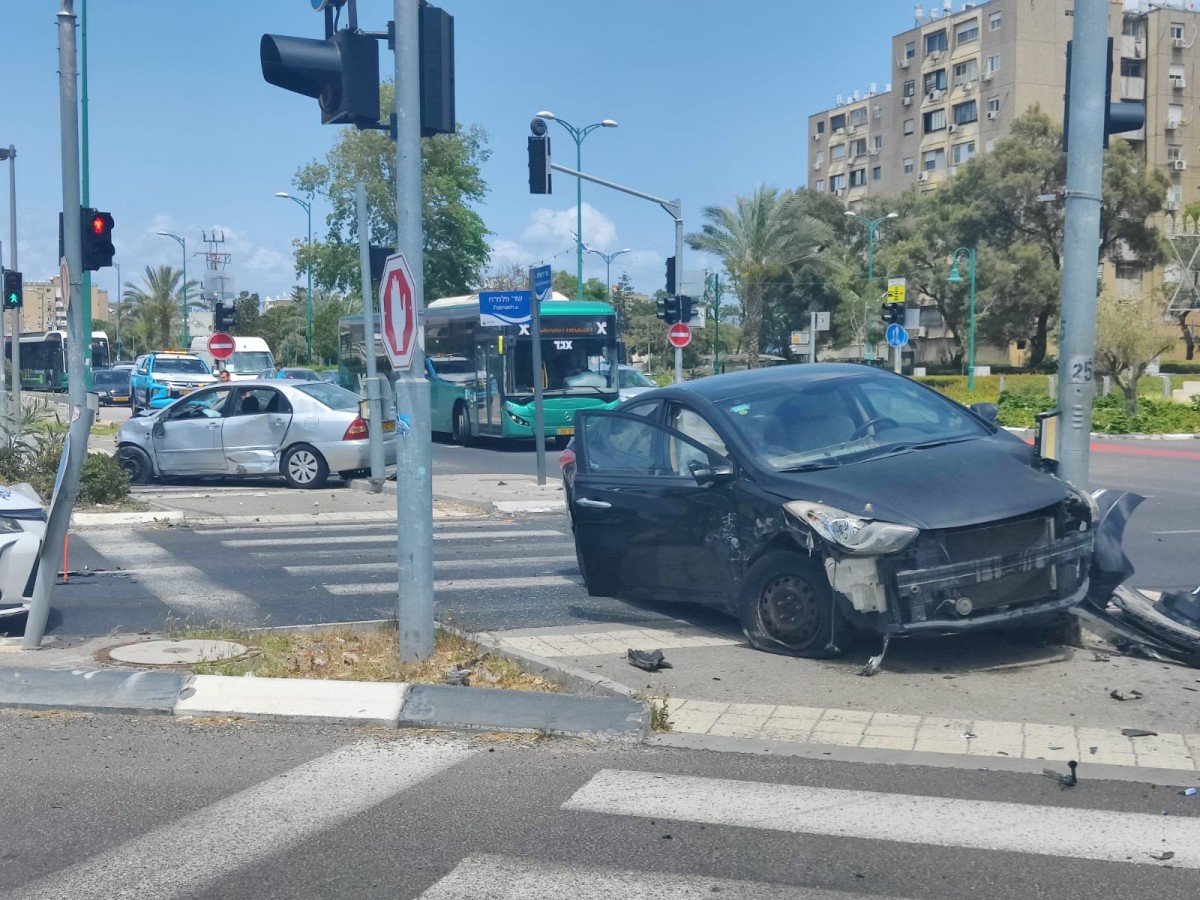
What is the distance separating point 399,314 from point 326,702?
208cm

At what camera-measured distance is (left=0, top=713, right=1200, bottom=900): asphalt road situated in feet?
14.5

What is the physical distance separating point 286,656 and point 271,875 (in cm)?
328

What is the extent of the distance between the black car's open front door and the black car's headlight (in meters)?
0.78

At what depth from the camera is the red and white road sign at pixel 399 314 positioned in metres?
7.09

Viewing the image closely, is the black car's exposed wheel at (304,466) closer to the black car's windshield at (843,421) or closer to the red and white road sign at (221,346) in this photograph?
the black car's windshield at (843,421)

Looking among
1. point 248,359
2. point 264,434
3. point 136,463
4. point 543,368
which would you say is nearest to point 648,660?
point 264,434

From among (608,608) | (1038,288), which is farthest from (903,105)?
(608,608)

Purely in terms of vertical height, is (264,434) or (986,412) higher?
(986,412)

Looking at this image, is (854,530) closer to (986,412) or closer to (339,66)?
(986,412)

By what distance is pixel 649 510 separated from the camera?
859 cm

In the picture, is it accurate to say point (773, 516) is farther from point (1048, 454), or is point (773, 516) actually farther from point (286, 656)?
point (286, 656)

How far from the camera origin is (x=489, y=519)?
1612 centimetres

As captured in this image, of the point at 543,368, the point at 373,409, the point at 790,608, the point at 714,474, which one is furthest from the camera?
the point at 543,368

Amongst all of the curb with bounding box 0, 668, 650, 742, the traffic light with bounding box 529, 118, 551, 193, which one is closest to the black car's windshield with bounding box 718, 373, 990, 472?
the curb with bounding box 0, 668, 650, 742
